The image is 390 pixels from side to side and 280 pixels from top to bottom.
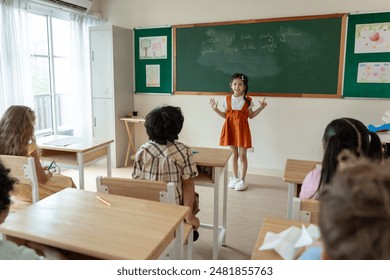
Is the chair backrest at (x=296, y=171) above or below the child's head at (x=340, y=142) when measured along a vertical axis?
below

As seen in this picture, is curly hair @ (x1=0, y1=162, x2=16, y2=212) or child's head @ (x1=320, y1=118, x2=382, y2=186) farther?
child's head @ (x1=320, y1=118, x2=382, y2=186)

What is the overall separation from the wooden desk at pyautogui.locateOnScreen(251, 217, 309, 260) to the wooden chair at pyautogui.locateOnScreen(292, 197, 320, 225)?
5 cm

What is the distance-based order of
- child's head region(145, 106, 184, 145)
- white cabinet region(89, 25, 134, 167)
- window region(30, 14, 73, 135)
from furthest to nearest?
white cabinet region(89, 25, 134, 167) < window region(30, 14, 73, 135) < child's head region(145, 106, 184, 145)

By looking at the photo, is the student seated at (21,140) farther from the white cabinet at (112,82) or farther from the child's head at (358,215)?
the white cabinet at (112,82)

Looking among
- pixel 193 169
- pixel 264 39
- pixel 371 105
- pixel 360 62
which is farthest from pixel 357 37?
pixel 193 169

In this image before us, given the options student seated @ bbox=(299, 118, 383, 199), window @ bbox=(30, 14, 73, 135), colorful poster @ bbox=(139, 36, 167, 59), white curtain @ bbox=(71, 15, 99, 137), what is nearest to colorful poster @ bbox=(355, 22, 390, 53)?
colorful poster @ bbox=(139, 36, 167, 59)

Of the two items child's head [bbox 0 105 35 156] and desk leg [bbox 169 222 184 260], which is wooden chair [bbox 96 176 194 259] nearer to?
desk leg [bbox 169 222 184 260]

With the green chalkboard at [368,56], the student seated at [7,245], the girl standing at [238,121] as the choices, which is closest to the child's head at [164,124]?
the student seated at [7,245]

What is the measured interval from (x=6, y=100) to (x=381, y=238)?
4146 mm

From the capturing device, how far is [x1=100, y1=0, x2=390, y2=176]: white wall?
409 cm

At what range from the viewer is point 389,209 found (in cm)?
59

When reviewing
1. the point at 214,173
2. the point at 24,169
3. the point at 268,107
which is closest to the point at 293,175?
the point at 214,173

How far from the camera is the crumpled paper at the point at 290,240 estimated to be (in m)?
1.08

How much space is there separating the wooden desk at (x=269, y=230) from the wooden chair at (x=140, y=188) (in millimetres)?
496
